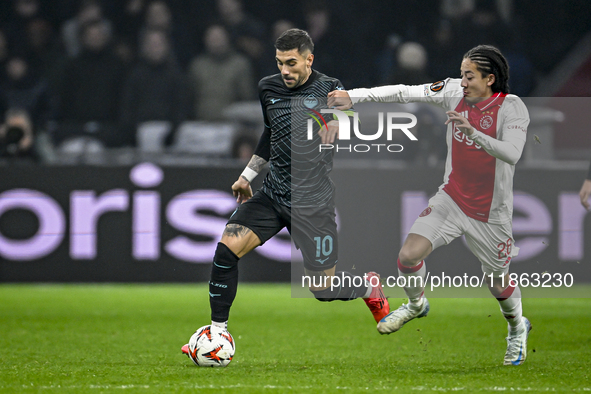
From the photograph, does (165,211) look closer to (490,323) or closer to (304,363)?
(490,323)

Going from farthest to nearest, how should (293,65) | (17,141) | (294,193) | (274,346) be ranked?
(17,141), (274,346), (294,193), (293,65)

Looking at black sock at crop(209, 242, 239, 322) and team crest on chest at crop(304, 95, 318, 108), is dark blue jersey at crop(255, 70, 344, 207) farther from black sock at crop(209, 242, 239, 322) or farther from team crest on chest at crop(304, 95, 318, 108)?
black sock at crop(209, 242, 239, 322)

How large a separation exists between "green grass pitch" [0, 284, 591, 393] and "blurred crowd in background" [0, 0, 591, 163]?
206cm

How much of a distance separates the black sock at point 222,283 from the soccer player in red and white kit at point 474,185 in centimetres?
89

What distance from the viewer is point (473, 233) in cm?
445

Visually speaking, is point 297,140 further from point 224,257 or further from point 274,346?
point 274,346

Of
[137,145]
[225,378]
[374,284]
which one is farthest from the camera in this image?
[137,145]

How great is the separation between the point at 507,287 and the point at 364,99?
1.30m

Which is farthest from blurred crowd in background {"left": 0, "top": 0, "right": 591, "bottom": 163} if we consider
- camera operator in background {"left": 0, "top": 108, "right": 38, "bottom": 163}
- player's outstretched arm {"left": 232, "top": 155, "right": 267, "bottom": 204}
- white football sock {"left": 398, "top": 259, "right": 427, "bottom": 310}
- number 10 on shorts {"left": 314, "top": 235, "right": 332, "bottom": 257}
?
white football sock {"left": 398, "top": 259, "right": 427, "bottom": 310}

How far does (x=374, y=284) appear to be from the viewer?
4719 mm

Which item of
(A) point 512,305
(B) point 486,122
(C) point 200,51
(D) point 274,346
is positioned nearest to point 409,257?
(A) point 512,305

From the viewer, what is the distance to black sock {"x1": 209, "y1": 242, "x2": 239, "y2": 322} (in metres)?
4.33

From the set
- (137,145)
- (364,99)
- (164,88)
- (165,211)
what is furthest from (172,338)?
(164,88)

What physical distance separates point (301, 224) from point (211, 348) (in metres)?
0.83
